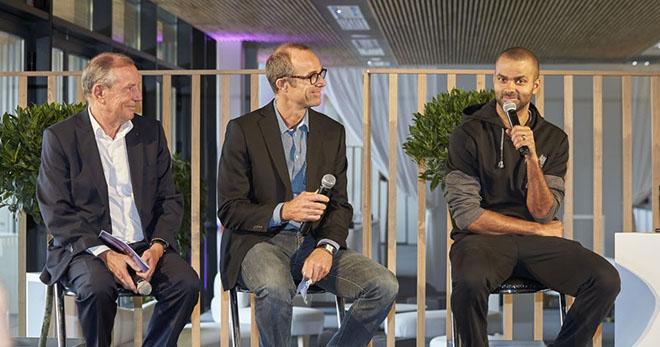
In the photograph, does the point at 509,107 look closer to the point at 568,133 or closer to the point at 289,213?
the point at 289,213

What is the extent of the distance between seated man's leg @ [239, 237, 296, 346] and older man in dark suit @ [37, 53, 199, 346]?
0.25 m

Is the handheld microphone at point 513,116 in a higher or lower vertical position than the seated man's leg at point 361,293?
higher

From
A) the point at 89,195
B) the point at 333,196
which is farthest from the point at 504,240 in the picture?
the point at 89,195

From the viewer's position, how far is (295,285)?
3.11 meters

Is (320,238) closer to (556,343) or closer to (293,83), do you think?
(293,83)

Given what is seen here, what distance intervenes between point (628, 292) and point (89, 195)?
1.88m

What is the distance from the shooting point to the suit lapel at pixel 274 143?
3.22 meters

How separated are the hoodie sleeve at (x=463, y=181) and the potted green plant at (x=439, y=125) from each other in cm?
37

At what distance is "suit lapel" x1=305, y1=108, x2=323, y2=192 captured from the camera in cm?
324

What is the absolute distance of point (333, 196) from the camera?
3.28 metres

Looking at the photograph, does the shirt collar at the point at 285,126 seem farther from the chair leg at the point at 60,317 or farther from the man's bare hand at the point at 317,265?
the chair leg at the point at 60,317

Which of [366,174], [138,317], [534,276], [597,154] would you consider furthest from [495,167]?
[138,317]

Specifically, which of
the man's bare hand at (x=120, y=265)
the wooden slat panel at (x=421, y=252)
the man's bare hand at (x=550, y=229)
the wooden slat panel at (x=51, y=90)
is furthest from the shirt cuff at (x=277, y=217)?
the wooden slat panel at (x=51, y=90)

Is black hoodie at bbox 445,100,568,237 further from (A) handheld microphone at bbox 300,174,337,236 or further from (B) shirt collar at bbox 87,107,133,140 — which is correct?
(B) shirt collar at bbox 87,107,133,140
